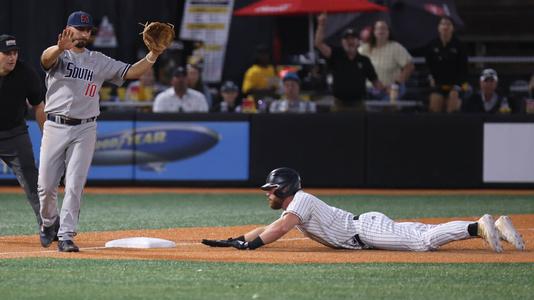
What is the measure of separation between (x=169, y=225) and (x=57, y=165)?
2.81 meters

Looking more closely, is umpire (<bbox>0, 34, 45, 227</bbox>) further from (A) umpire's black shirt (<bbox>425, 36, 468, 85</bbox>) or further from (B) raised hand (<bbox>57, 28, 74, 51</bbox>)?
(A) umpire's black shirt (<bbox>425, 36, 468, 85</bbox>)

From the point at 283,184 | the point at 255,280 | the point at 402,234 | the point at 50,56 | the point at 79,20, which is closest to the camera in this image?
the point at 255,280

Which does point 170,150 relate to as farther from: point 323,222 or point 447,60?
point 323,222

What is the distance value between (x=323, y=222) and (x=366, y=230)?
0.37 meters

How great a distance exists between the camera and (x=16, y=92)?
36.8 ft

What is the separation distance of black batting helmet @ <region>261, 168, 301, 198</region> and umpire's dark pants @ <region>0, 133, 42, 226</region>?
2.36 metres

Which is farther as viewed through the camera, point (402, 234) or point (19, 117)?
point (19, 117)

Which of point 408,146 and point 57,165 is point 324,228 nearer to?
point 57,165

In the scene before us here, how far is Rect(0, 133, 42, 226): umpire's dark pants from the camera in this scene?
446 inches

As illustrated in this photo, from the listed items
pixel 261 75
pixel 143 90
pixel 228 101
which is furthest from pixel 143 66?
pixel 261 75

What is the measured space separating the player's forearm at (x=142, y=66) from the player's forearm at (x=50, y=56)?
0.67 m

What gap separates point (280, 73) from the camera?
2045 cm

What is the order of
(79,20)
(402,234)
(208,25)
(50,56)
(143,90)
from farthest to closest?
(208,25), (143,90), (402,234), (79,20), (50,56)

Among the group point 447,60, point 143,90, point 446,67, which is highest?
point 447,60
